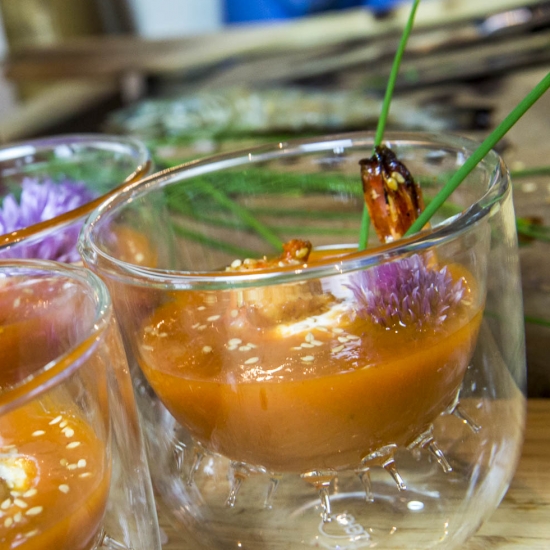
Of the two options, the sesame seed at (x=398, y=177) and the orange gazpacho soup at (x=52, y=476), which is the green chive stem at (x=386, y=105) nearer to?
the sesame seed at (x=398, y=177)

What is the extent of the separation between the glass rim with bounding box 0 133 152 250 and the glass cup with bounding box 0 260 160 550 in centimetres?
7

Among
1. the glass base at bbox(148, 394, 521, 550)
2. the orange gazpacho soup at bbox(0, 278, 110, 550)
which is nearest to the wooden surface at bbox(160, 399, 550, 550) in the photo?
the glass base at bbox(148, 394, 521, 550)

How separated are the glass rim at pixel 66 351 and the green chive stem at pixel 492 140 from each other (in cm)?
16

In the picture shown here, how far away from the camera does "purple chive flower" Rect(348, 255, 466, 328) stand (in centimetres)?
38

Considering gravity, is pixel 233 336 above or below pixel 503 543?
above

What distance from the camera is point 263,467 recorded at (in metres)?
0.45

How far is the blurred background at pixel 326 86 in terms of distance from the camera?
3.61 ft

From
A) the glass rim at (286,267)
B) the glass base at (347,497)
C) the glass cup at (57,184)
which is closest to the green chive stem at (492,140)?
the glass rim at (286,267)

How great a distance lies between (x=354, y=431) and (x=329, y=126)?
1081 millimetres

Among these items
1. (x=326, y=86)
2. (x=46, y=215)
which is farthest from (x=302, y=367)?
(x=326, y=86)

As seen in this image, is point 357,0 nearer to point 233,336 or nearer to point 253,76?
point 253,76

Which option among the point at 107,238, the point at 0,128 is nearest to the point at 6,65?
the point at 0,128

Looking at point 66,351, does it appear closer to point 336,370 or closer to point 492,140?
point 336,370

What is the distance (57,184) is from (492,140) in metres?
0.42
